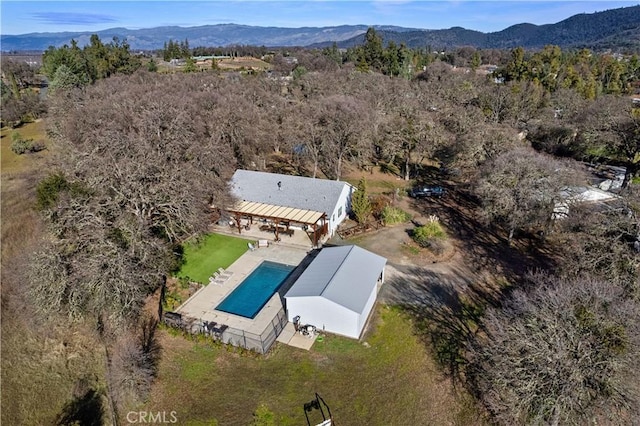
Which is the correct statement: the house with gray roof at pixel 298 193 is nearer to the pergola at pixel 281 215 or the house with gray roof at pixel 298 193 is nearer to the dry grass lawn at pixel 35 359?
the pergola at pixel 281 215

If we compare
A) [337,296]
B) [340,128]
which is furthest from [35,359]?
[340,128]

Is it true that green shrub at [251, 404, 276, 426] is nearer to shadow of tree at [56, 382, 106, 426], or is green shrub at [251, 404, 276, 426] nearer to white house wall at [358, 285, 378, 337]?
white house wall at [358, 285, 378, 337]

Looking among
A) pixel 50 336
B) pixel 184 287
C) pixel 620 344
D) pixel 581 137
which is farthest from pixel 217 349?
pixel 581 137

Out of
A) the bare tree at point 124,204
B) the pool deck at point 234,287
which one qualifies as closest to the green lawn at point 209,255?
the pool deck at point 234,287

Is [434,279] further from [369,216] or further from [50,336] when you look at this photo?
[50,336]

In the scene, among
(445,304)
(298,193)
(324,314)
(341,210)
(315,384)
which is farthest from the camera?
(341,210)

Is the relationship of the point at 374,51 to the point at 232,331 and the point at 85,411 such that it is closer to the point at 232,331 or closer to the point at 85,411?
the point at 232,331
